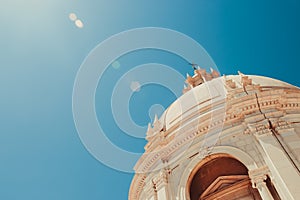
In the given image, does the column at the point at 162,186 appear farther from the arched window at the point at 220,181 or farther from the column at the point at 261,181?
the column at the point at 261,181

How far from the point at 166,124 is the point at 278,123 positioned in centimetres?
751

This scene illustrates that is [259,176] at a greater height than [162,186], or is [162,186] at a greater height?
[162,186]

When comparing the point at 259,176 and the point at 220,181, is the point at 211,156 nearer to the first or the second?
the point at 220,181

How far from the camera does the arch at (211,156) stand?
12390 mm

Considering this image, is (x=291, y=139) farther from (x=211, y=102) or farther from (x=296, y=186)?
(x=211, y=102)

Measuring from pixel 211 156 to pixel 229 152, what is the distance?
92 cm

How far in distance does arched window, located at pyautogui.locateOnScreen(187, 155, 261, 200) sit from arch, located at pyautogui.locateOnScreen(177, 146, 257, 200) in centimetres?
21

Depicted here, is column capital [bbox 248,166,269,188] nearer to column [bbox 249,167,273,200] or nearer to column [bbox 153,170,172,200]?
column [bbox 249,167,273,200]

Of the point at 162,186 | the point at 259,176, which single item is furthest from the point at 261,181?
the point at 162,186

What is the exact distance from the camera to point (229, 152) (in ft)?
43.5

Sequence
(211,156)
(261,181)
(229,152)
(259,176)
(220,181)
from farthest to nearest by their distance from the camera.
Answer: (220,181), (211,156), (229,152), (259,176), (261,181)

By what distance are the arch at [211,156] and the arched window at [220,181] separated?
0.21m

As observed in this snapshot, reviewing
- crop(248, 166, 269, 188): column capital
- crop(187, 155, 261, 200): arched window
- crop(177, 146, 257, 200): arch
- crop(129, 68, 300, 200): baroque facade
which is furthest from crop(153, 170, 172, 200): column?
crop(248, 166, 269, 188): column capital

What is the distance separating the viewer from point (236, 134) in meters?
13.7
